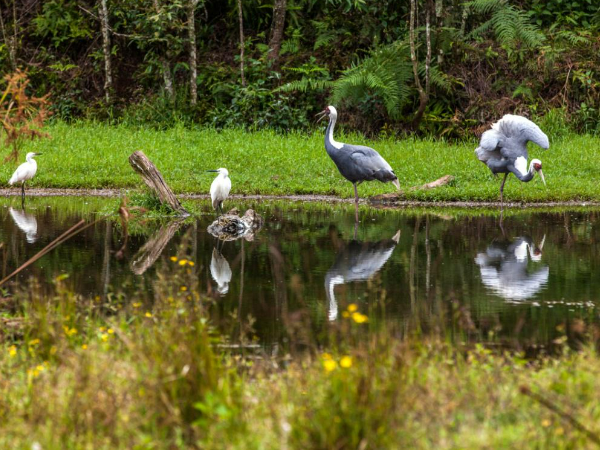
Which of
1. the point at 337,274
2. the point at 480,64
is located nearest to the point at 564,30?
the point at 480,64

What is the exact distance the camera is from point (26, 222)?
44.0ft

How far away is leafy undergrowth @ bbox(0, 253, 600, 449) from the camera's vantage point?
4.28m

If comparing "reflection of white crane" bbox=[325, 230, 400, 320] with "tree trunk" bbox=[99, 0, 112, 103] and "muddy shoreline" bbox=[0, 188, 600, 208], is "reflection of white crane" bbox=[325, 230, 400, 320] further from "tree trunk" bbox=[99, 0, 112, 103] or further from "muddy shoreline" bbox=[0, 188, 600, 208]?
"tree trunk" bbox=[99, 0, 112, 103]

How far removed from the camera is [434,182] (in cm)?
1622

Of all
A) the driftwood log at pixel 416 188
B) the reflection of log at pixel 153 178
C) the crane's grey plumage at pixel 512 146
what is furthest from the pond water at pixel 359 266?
the driftwood log at pixel 416 188

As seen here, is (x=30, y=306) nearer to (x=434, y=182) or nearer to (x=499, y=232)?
(x=499, y=232)

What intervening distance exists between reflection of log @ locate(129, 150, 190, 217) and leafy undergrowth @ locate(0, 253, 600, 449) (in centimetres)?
850

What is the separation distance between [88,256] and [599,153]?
11273 mm

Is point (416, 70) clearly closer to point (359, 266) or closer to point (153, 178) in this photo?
point (153, 178)

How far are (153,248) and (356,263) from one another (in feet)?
8.42

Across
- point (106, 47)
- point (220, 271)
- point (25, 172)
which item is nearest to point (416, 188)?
point (25, 172)

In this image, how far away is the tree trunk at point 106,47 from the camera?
22547mm

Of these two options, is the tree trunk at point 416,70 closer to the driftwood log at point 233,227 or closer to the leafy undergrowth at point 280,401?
the driftwood log at point 233,227

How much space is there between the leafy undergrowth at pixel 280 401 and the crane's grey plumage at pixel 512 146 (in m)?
9.76
